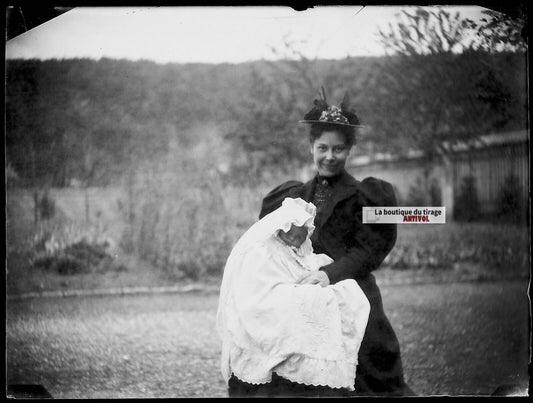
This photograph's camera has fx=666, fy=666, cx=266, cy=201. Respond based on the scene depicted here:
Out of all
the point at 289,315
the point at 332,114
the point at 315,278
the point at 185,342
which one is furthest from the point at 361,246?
the point at 185,342

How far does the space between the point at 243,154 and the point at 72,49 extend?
1.32 meters

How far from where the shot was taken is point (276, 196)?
4355 millimetres

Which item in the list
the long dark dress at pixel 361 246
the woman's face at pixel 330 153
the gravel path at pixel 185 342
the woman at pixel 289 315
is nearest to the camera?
the woman at pixel 289 315

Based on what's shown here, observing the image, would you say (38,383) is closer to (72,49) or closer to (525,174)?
(72,49)

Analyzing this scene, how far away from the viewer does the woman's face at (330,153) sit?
4.28 meters

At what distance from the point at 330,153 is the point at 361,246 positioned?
0.63 metres

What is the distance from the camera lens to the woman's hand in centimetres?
397

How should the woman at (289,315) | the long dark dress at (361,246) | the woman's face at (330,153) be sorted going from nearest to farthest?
the woman at (289,315) < the long dark dress at (361,246) < the woman's face at (330,153)

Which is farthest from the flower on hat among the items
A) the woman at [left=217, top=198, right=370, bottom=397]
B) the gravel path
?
the gravel path

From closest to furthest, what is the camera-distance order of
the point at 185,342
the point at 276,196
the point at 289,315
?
the point at 289,315 < the point at 276,196 < the point at 185,342

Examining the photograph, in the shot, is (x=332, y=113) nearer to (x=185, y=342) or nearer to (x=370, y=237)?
(x=370, y=237)

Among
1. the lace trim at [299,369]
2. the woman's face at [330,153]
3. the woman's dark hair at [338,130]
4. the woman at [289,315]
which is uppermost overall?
the woman's dark hair at [338,130]

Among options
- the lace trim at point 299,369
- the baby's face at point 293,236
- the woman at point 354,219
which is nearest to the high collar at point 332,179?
the woman at point 354,219

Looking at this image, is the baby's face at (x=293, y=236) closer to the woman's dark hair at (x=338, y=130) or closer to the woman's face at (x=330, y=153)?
the woman's face at (x=330, y=153)
